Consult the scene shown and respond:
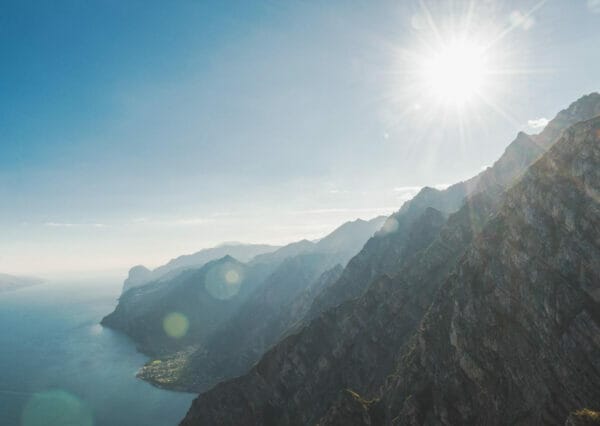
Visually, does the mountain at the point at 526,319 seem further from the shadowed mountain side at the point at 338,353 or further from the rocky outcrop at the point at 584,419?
the shadowed mountain side at the point at 338,353

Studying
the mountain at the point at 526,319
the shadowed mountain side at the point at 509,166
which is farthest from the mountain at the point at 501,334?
the shadowed mountain side at the point at 509,166

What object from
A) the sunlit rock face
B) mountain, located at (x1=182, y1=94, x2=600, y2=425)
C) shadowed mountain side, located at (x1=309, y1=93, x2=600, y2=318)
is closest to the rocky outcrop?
the sunlit rock face

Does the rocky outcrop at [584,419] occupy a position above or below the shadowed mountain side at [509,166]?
below

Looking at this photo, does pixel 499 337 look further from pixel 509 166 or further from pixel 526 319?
pixel 509 166

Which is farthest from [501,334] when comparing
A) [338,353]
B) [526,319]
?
[338,353]

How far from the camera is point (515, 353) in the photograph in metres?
67.4

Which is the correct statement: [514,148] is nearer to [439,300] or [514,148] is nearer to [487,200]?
[487,200]

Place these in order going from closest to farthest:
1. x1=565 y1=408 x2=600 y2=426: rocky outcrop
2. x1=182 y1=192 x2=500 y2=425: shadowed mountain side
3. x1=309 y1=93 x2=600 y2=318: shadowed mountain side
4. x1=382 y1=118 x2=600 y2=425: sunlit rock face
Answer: x1=565 y1=408 x2=600 y2=426: rocky outcrop → x1=382 y1=118 x2=600 y2=425: sunlit rock face → x1=182 y1=192 x2=500 y2=425: shadowed mountain side → x1=309 y1=93 x2=600 y2=318: shadowed mountain side

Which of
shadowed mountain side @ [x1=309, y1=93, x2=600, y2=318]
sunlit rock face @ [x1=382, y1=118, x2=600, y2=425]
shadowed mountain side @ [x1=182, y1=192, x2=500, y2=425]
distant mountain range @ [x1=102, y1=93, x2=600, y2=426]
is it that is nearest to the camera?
sunlit rock face @ [x1=382, y1=118, x2=600, y2=425]

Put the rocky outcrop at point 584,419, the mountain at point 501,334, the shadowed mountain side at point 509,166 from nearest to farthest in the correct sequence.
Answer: the rocky outcrop at point 584,419
the mountain at point 501,334
the shadowed mountain side at point 509,166

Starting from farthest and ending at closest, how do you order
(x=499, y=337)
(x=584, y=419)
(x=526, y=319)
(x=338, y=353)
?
(x=338, y=353) < (x=499, y=337) < (x=526, y=319) < (x=584, y=419)

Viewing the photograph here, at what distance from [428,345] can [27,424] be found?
200m

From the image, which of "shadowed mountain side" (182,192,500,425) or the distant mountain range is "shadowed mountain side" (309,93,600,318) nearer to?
"shadowed mountain side" (182,192,500,425)

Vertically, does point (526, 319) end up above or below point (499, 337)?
above
